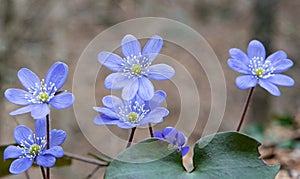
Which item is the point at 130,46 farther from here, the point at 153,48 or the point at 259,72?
the point at 259,72

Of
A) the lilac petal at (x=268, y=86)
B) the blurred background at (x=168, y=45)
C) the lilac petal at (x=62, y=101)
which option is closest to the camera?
the lilac petal at (x=62, y=101)

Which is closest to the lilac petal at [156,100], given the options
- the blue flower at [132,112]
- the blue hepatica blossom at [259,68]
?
the blue flower at [132,112]

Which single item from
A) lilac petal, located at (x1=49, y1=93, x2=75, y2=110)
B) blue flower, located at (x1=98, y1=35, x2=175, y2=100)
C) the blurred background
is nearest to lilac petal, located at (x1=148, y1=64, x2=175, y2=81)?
blue flower, located at (x1=98, y1=35, x2=175, y2=100)

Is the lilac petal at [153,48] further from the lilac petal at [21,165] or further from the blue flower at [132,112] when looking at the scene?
the lilac petal at [21,165]

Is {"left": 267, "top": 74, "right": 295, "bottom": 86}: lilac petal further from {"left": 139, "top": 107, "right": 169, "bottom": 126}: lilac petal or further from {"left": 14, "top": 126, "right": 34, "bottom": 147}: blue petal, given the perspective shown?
{"left": 14, "top": 126, "right": 34, "bottom": 147}: blue petal

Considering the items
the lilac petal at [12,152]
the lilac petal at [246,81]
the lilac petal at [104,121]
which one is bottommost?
the lilac petal at [12,152]

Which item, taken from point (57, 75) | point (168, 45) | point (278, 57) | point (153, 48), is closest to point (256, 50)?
point (278, 57)
